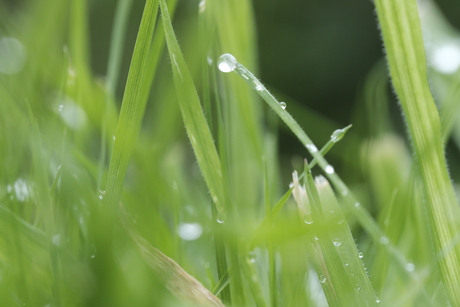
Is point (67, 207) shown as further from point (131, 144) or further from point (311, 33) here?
point (311, 33)

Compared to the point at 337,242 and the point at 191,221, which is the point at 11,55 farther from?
the point at 337,242

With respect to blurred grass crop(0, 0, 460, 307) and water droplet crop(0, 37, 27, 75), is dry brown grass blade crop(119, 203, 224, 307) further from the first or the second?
water droplet crop(0, 37, 27, 75)

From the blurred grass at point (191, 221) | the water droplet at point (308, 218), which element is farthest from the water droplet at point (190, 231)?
the water droplet at point (308, 218)

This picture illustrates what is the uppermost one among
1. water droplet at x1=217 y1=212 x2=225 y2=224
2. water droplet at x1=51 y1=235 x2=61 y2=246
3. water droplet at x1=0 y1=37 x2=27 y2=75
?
water droplet at x1=0 y1=37 x2=27 y2=75

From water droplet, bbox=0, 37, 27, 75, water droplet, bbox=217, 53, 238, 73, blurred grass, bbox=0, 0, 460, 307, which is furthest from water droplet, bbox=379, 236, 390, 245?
→ water droplet, bbox=0, 37, 27, 75

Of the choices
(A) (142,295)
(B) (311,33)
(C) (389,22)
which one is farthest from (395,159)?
(B) (311,33)
